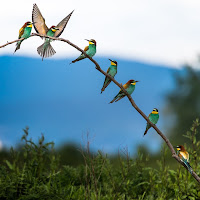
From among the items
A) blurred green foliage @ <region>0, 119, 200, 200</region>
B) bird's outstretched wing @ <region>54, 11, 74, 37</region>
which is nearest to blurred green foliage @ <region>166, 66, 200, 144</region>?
blurred green foliage @ <region>0, 119, 200, 200</region>

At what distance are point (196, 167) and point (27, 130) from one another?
222 cm

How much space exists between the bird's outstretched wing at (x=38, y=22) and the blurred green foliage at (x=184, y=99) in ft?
49.0

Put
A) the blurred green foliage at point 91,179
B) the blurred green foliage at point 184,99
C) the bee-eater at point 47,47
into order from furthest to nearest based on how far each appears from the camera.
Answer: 1. the blurred green foliage at point 184,99
2. the blurred green foliage at point 91,179
3. the bee-eater at point 47,47

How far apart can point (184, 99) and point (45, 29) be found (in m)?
16.9

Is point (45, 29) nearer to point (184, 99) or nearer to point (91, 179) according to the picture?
point (91, 179)

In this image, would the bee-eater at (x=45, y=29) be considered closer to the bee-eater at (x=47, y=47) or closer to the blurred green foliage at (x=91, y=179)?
the bee-eater at (x=47, y=47)

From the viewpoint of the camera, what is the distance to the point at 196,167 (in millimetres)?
4633

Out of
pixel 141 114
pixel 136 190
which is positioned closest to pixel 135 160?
pixel 136 190

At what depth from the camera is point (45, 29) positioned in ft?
10.6

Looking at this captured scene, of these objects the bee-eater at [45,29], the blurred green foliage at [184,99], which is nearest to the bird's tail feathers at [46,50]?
the bee-eater at [45,29]

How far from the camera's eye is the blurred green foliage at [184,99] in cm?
1845

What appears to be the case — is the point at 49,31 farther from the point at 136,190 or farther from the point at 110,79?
the point at 136,190

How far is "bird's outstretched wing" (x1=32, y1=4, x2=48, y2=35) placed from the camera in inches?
126

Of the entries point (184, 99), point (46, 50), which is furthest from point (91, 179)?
point (184, 99)
